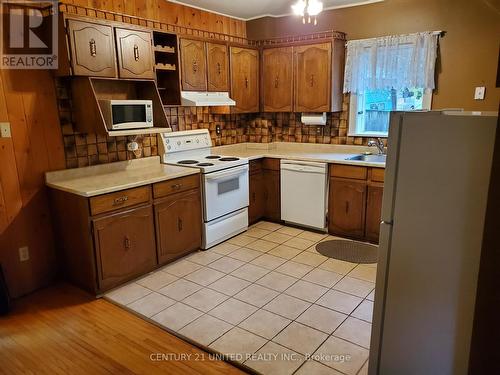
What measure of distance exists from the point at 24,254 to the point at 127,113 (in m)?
1.45

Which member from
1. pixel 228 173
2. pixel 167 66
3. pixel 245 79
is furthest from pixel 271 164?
pixel 167 66

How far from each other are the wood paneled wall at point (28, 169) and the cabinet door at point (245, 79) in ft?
5.29

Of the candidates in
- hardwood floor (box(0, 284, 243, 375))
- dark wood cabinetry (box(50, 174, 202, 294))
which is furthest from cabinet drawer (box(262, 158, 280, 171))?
hardwood floor (box(0, 284, 243, 375))

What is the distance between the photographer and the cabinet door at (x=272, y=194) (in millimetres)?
4461

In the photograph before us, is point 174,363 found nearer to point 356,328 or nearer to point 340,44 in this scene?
point 356,328

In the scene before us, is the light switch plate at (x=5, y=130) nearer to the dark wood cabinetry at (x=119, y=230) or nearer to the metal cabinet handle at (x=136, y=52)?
the dark wood cabinetry at (x=119, y=230)

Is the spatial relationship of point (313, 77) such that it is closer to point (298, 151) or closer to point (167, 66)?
point (298, 151)

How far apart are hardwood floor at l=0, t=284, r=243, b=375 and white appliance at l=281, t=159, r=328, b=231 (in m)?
2.28

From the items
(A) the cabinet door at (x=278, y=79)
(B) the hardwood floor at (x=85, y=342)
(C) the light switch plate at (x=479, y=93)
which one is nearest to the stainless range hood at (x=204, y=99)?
(A) the cabinet door at (x=278, y=79)

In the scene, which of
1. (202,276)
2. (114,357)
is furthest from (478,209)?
(202,276)

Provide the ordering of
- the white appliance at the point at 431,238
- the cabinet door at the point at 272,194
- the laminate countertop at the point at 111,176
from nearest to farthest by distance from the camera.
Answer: the white appliance at the point at 431,238 → the laminate countertop at the point at 111,176 → the cabinet door at the point at 272,194

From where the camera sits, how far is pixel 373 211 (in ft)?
12.5

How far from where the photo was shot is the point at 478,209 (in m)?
1.41

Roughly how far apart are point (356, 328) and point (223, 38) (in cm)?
360
